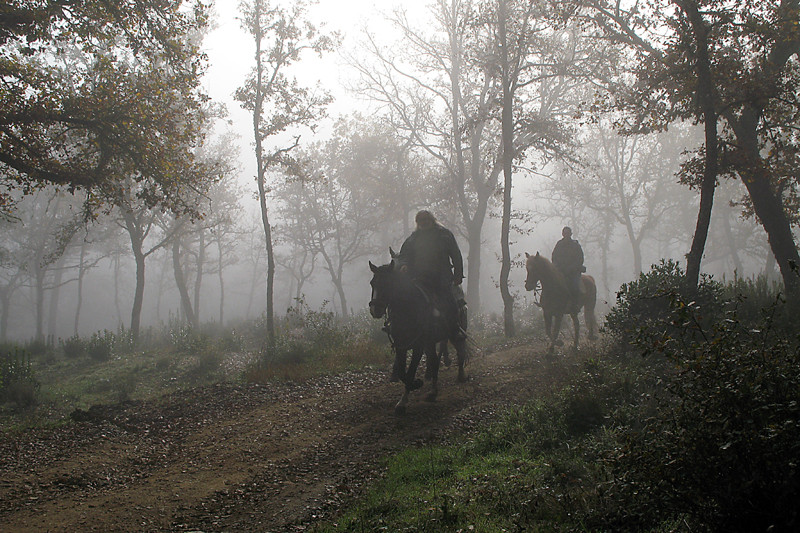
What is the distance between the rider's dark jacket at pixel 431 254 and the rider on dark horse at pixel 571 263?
509 cm

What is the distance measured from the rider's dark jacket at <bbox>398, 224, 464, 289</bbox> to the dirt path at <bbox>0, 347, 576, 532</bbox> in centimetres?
208

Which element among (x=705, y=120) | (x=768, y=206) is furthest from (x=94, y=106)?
(x=768, y=206)

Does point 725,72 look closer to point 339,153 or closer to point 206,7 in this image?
point 206,7

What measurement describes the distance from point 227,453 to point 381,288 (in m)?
3.03

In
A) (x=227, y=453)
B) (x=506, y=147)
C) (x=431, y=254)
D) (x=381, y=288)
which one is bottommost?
(x=227, y=453)

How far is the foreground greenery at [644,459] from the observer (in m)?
2.53

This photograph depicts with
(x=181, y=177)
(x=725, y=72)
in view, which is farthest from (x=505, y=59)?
(x=181, y=177)

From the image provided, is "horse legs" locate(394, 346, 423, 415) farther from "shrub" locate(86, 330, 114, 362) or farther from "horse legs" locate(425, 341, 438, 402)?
"shrub" locate(86, 330, 114, 362)

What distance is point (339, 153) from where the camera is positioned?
31656 mm

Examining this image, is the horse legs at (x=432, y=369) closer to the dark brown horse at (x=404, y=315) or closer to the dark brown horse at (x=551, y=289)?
the dark brown horse at (x=404, y=315)

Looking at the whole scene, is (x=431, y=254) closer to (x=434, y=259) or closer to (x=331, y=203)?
(x=434, y=259)

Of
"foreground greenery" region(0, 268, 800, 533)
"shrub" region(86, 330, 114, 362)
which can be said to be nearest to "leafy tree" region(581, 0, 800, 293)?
"foreground greenery" region(0, 268, 800, 533)

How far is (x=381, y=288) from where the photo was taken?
23.8ft

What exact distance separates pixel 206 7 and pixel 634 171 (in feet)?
114
